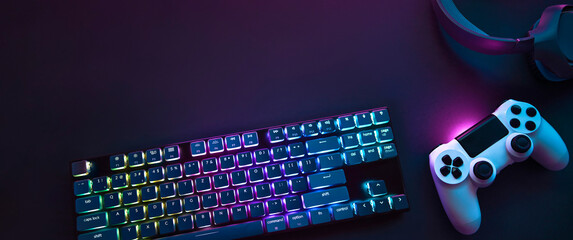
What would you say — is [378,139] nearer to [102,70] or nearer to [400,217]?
[400,217]

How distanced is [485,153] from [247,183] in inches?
19.1

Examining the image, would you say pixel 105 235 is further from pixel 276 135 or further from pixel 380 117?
pixel 380 117

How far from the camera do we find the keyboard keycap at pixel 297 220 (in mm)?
817

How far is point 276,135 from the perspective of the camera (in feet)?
2.79

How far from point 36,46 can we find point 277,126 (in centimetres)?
61

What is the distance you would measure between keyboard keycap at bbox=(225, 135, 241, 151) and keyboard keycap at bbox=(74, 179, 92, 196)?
0.29 meters

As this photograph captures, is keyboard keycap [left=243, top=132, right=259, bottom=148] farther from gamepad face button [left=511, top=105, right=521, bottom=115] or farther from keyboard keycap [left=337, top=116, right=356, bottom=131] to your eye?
gamepad face button [left=511, top=105, right=521, bottom=115]

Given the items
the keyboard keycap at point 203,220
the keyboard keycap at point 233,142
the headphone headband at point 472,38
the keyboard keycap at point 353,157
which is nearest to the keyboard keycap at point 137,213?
the keyboard keycap at point 203,220

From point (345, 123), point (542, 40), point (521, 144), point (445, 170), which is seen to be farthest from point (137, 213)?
point (542, 40)

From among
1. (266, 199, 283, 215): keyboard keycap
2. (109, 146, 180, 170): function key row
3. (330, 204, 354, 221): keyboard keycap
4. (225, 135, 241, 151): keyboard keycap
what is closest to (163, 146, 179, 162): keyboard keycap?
(109, 146, 180, 170): function key row

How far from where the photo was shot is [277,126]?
0.86 metres

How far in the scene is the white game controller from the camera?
816 millimetres

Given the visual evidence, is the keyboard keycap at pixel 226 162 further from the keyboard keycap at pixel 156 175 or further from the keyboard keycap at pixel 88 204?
the keyboard keycap at pixel 88 204

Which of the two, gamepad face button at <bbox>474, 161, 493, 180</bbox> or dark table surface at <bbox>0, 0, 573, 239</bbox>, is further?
dark table surface at <bbox>0, 0, 573, 239</bbox>
